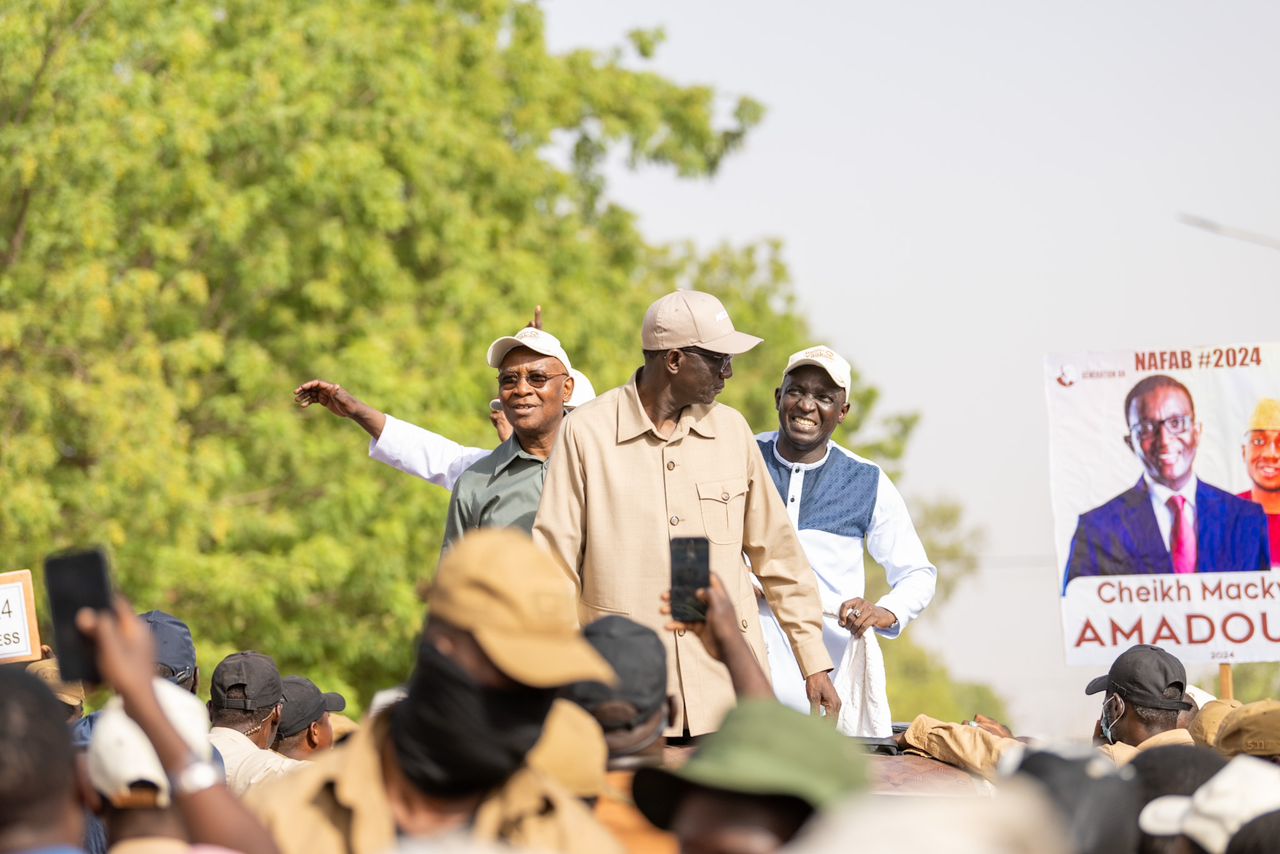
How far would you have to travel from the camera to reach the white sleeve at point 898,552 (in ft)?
22.5

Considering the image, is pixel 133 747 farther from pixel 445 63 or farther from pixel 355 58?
pixel 445 63

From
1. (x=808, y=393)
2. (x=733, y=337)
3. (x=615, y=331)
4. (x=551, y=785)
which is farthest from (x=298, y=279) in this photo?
(x=551, y=785)

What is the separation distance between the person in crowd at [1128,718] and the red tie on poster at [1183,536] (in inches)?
92.3

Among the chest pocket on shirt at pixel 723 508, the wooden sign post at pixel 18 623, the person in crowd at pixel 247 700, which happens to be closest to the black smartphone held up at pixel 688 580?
A: the chest pocket on shirt at pixel 723 508

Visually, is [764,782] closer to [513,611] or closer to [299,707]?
[513,611]

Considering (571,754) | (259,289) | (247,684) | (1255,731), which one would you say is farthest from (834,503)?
(259,289)

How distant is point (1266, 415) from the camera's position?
29.6 ft

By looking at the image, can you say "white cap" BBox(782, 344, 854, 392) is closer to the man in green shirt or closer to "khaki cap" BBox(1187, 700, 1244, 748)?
the man in green shirt

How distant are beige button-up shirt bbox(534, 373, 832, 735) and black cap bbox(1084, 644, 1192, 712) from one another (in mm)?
1388

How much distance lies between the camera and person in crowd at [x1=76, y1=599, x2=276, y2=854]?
2969 millimetres

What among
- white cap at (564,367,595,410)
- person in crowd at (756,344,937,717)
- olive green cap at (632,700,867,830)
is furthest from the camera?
white cap at (564,367,595,410)

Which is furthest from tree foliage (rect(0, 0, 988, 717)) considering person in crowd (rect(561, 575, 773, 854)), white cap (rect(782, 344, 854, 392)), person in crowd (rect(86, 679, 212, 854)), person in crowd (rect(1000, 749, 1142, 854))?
person in crowd (rect(1000, 749, 1142, 854))

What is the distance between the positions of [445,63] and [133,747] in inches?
683

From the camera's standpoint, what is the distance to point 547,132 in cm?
2045
